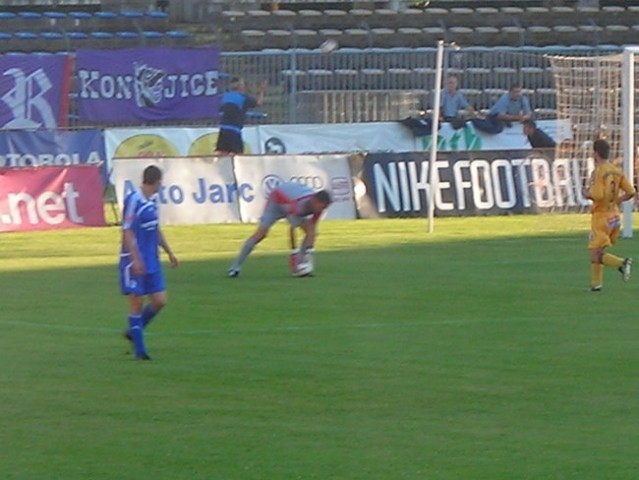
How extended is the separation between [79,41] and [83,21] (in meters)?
2.05

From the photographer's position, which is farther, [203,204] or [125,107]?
[125,107]

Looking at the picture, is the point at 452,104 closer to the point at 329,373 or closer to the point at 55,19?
the point at 55,19

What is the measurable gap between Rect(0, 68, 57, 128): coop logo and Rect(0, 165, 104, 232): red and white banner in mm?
6521

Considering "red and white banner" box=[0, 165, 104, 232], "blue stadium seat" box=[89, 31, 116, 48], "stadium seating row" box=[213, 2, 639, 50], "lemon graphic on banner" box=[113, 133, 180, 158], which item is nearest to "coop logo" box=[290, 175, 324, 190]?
"red and white banner" box=[0, 165, 104, 232]

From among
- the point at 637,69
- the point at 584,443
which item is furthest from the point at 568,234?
the point at 584,443

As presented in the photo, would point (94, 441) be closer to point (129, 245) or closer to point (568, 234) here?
point (129, 245)

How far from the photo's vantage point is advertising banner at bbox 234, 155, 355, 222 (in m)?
29.1

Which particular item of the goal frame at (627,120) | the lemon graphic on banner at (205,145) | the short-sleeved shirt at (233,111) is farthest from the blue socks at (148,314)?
the lemon graphic on banner at (205,145)

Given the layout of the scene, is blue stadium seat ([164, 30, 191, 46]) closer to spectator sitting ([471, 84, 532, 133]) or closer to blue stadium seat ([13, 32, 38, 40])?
blue stadium seat ([13, 32, 38, 40])

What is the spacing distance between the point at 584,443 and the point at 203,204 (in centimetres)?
1906

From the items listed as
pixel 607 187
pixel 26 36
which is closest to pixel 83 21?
pixel 26 36

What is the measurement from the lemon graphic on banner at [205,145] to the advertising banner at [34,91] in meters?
3.42

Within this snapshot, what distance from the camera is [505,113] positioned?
34125mm

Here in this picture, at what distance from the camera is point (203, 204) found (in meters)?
28.8
